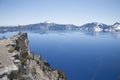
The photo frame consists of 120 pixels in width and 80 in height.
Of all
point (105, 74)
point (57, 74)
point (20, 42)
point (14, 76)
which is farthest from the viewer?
point (105, 74)

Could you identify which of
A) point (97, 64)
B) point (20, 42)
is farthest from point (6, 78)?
point (97, 64)

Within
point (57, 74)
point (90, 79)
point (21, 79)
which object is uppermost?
point (21, 79)

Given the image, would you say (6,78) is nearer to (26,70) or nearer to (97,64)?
(26,70)

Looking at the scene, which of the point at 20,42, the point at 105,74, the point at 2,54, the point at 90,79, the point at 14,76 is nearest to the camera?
the point at 14,76

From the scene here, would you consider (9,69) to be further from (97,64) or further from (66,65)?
(97,64)

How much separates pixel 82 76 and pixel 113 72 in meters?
21.5

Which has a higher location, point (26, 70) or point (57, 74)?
point (26, 70)

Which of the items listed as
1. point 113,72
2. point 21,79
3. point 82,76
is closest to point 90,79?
point 82,76

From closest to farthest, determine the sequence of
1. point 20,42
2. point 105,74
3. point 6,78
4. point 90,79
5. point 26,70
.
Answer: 1. point 6,78
2. point 26,70
3. point 20,42
4. point 90,79
5. point 105,74

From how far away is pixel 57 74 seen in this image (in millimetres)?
58469

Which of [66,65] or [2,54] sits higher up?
[2,54]

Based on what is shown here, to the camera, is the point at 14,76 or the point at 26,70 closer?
the point at 14,76

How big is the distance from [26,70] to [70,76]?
292 feet

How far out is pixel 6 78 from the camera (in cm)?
2511
